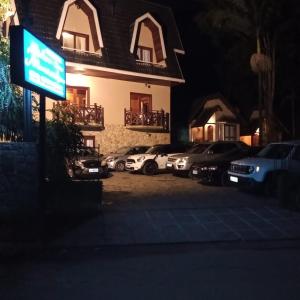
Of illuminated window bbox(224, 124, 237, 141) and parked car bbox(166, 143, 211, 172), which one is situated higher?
Answer: illuminated window bbox(224, 124, 237, 141)

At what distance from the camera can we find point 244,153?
20.8 metres

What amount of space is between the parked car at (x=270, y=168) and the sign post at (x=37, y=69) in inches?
263

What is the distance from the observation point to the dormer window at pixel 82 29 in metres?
29.4

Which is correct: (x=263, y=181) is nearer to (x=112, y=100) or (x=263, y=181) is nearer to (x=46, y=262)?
(x=46, y=262)

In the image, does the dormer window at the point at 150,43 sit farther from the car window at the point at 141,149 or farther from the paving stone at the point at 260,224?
the paving stone at the point at 260,224

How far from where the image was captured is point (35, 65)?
1035 centimetres

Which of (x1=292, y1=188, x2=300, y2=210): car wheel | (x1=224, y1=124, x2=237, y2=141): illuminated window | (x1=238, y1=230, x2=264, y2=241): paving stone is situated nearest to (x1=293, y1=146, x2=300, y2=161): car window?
(x1=292, y1=188, x2=300, y2=210): car wheel

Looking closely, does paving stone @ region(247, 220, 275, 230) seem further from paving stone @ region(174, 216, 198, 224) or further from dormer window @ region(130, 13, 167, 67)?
dormer window @ region(130, 13, 167, 67)

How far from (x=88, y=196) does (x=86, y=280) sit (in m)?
6.00

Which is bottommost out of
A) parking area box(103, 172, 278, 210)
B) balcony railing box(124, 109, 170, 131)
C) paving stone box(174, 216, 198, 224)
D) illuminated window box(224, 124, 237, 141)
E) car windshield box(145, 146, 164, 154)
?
paving stone box(174, 216, 198, 224)

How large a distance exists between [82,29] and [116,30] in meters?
2.32

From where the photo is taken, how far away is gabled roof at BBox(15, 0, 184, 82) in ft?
91.1

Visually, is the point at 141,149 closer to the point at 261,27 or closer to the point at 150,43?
the point at 150,43

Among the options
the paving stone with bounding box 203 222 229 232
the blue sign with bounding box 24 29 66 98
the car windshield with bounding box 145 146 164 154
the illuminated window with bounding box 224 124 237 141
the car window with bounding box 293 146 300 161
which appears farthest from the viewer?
the illuminated window with bounding box 224 124 237 141
